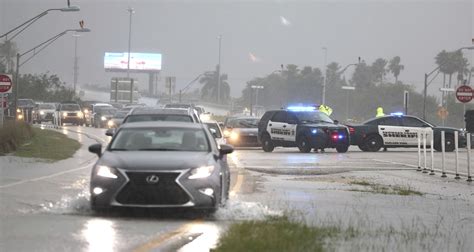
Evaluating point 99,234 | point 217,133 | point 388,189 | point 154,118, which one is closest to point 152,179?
point 99,234

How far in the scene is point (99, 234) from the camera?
8461 mm

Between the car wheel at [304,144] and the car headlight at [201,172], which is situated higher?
the car wheel at [304,144]

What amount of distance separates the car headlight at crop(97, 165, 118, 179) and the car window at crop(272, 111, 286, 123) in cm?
1810

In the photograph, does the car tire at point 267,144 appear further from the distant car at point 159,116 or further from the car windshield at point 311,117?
the distant car at point 159,116

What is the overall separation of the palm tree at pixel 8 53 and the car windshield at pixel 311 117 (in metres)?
74.5

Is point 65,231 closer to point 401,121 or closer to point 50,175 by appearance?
point 50,175

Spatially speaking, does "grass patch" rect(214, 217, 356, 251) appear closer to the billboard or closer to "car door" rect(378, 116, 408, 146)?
"car door" rect(378, 116, 408, 146)

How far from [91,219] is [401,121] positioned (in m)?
21.1

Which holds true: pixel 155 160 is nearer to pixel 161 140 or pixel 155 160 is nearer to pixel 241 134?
pixel 161 140

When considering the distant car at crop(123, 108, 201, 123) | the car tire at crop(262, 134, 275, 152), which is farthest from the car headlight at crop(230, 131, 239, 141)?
the distant car at crop(123, 108, 201, 123)

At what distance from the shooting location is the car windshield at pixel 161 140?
10922mm

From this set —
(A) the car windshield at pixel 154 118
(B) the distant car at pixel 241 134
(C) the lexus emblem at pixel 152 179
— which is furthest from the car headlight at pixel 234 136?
(C) the lexus emblem at pixel 152 179

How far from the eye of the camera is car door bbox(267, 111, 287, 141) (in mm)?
27484

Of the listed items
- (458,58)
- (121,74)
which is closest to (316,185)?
(458,58)
